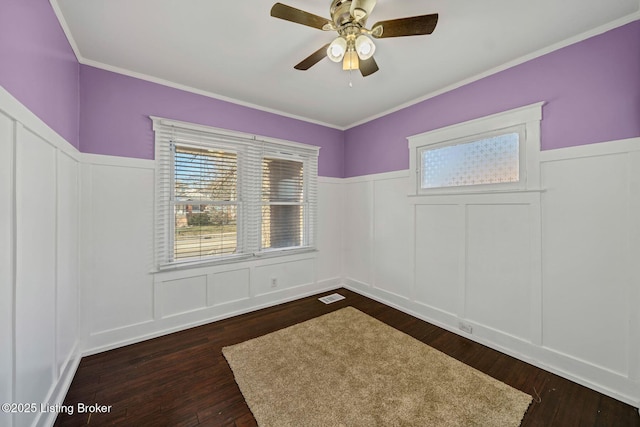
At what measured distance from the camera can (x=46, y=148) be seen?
1.49 meters

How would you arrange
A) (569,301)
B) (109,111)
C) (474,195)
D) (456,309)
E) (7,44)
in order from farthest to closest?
1. (456,309)
2. (474,195)
3. (109,111)
4. (569,301)
5. (7,44)

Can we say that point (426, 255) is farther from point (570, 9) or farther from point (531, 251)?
point (570, 9)

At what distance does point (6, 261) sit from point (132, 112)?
184cm

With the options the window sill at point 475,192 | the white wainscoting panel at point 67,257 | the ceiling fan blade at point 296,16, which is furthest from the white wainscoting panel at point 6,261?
the window sill at point 475,192

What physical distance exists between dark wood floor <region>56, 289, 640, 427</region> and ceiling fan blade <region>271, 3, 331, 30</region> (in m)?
2.44

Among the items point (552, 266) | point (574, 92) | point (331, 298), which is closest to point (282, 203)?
point (331, 298)

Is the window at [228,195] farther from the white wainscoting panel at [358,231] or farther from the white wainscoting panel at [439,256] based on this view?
the white wainscoting panel at [439,256]

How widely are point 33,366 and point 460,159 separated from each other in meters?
3.64

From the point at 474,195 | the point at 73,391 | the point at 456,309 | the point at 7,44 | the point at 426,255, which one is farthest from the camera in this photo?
the point at 426,255

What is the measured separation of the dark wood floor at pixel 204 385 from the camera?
158 cm

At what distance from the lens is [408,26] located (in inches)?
56.9

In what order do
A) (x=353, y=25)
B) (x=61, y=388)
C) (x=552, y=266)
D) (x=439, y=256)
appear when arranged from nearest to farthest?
(x=353, y=25), (x=61, y=388), (x=552, y=266), (x=439, y=256)

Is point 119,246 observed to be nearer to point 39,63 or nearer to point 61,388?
point 61,388

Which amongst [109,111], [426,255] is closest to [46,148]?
[109,111]
